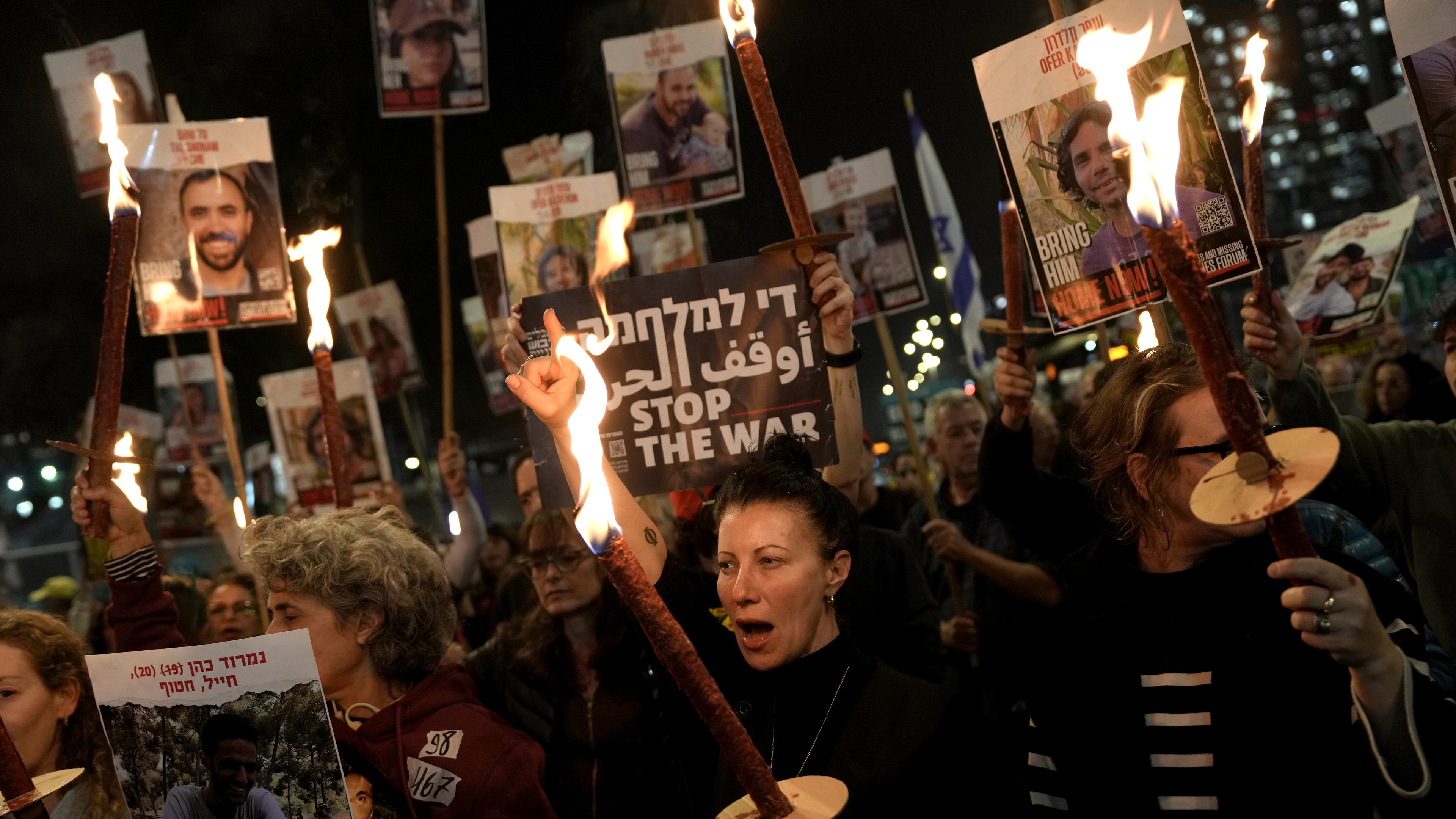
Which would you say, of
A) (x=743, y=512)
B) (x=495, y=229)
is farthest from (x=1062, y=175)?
(x=495, y=229)

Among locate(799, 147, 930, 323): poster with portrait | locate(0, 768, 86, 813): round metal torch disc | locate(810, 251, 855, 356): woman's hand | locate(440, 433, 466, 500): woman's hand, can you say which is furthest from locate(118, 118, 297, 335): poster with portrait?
locate(799, 147, 930, 323): poster with portrait

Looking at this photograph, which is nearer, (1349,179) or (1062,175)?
(1062,175)

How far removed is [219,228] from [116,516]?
239cm

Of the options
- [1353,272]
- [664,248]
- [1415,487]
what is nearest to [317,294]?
[1415,487]

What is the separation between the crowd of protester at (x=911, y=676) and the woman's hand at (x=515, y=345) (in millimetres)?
430

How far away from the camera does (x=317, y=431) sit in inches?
305

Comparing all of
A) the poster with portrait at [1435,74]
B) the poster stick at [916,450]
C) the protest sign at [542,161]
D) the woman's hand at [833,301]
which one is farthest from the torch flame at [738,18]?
the protest sign at [542,161]

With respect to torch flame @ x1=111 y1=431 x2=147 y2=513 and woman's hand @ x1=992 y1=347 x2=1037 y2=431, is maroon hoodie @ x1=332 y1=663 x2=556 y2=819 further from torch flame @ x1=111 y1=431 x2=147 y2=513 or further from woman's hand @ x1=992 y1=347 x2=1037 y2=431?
woman's hand @ x1=992 y1=347 x2=1037 y2=431

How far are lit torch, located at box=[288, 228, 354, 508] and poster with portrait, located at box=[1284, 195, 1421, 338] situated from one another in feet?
14.6

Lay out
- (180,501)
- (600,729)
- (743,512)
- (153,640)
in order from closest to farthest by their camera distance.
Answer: (743,512)
(153,640)
(600,729)
(180,501)

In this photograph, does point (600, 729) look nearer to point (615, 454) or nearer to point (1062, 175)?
point (615, 454)

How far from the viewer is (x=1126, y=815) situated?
2.06 m

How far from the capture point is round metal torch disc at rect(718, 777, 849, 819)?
54.1 inches

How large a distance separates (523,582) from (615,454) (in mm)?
1963
